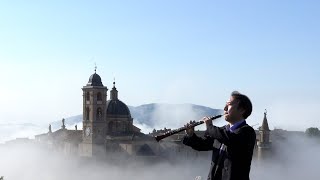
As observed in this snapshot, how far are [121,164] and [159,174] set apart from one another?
20.4 feet

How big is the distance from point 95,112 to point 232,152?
81.3 metres

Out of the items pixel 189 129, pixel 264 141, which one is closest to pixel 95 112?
pixel 264 141

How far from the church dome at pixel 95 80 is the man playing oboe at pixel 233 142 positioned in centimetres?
8082

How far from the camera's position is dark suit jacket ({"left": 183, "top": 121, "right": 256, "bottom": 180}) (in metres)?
6.96

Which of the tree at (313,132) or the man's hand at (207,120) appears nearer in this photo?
the man's hand at (207,120)

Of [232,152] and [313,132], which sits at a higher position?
[232,152]

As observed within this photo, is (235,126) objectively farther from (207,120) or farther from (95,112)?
(95,112)

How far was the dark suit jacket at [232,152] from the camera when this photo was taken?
6.96m

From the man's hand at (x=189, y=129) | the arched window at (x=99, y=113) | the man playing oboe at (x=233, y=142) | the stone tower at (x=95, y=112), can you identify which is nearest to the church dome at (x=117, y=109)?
the arched window at (x=99, y=113)

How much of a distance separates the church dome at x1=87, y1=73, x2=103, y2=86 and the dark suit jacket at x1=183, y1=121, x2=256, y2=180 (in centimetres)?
8088

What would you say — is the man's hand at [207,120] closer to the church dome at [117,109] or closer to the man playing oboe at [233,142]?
the man playing oboe at [233,142]

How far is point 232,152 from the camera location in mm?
7020

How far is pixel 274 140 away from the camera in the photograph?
12569 cm

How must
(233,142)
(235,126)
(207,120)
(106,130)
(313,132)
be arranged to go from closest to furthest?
(233,142), (235,126), (207,120), (106,130), (313,132)
